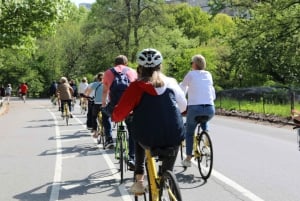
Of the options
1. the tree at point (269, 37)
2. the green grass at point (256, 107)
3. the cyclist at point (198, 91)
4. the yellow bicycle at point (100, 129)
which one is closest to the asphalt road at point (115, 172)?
the yellow bicycle at point (100, 129)

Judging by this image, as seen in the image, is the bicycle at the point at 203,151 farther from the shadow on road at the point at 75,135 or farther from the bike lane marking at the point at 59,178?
the shadow on road at the point at 75,135

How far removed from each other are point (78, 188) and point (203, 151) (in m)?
2.06

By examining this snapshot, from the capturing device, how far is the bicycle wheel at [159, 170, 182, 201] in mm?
4904

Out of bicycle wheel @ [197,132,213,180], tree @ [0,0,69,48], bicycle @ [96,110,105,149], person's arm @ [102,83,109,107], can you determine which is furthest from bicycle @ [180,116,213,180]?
tree @ [0,0,69,48]

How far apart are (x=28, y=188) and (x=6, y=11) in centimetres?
2404

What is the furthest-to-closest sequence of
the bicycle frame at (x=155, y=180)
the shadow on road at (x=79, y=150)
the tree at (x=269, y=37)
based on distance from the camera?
the tree at (x=269, y=37), the shadow on road at (x=79, y=150), the bicycle frame at (x=155, y=180)

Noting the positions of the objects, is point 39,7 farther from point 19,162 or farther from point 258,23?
point 19,162

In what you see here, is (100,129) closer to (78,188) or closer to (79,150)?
(79,150)

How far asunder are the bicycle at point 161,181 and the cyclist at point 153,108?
2.5 inches

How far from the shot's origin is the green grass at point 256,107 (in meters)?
22.3

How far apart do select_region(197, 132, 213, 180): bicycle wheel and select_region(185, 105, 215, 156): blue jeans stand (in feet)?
0.49

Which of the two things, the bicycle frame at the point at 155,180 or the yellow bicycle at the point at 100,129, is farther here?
the yellow bicycle at the point at 100,129

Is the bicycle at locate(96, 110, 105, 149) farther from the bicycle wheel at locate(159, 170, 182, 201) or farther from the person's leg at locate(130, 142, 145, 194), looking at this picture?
the bicycle wheel at locate(159, 170, 182, 201)

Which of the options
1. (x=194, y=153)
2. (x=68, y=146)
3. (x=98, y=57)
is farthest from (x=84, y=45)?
(x=194, y=153)
